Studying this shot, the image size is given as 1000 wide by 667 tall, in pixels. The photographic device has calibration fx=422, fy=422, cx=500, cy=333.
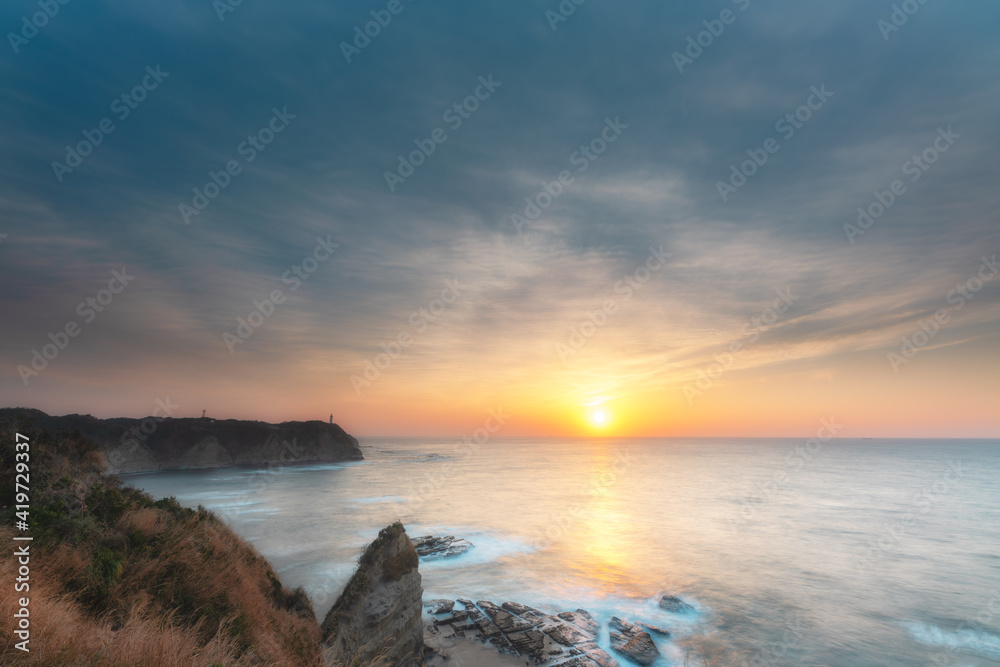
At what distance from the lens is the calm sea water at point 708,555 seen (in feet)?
69.3

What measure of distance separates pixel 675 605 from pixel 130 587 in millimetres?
25290

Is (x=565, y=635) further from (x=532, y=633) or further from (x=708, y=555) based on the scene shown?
(x=708, y=555)

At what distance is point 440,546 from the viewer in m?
33.2

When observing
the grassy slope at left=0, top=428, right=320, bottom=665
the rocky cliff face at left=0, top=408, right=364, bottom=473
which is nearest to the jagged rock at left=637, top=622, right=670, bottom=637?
the grassy slope at left=0, top=428, right=320, bottom=665

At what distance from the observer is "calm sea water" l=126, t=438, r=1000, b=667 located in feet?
69.3

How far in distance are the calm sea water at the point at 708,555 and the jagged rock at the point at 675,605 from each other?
2.33ft

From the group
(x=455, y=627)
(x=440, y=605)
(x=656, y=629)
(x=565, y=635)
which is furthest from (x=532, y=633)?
(x=656, y=629)

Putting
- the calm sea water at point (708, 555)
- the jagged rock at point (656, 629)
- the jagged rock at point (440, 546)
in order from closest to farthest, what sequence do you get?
the jagged rock at point (656, 629) < the calm sea water at point (708, 555) < the jagged rock at point (440, 546)

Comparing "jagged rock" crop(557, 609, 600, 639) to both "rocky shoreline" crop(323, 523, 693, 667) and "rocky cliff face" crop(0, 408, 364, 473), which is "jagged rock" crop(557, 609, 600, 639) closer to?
"rocky shoreline" crop(323, 523, 693, 667)

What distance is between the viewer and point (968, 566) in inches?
1334

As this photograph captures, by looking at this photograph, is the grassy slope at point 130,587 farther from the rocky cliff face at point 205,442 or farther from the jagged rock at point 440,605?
the rocky cliff face at point 205,442

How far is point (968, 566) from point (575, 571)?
32.6 metres

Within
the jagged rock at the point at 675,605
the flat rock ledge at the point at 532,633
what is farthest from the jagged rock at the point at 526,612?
the jagged rock at the point at 675,605

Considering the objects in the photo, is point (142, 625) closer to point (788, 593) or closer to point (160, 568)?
point (160, 568)
